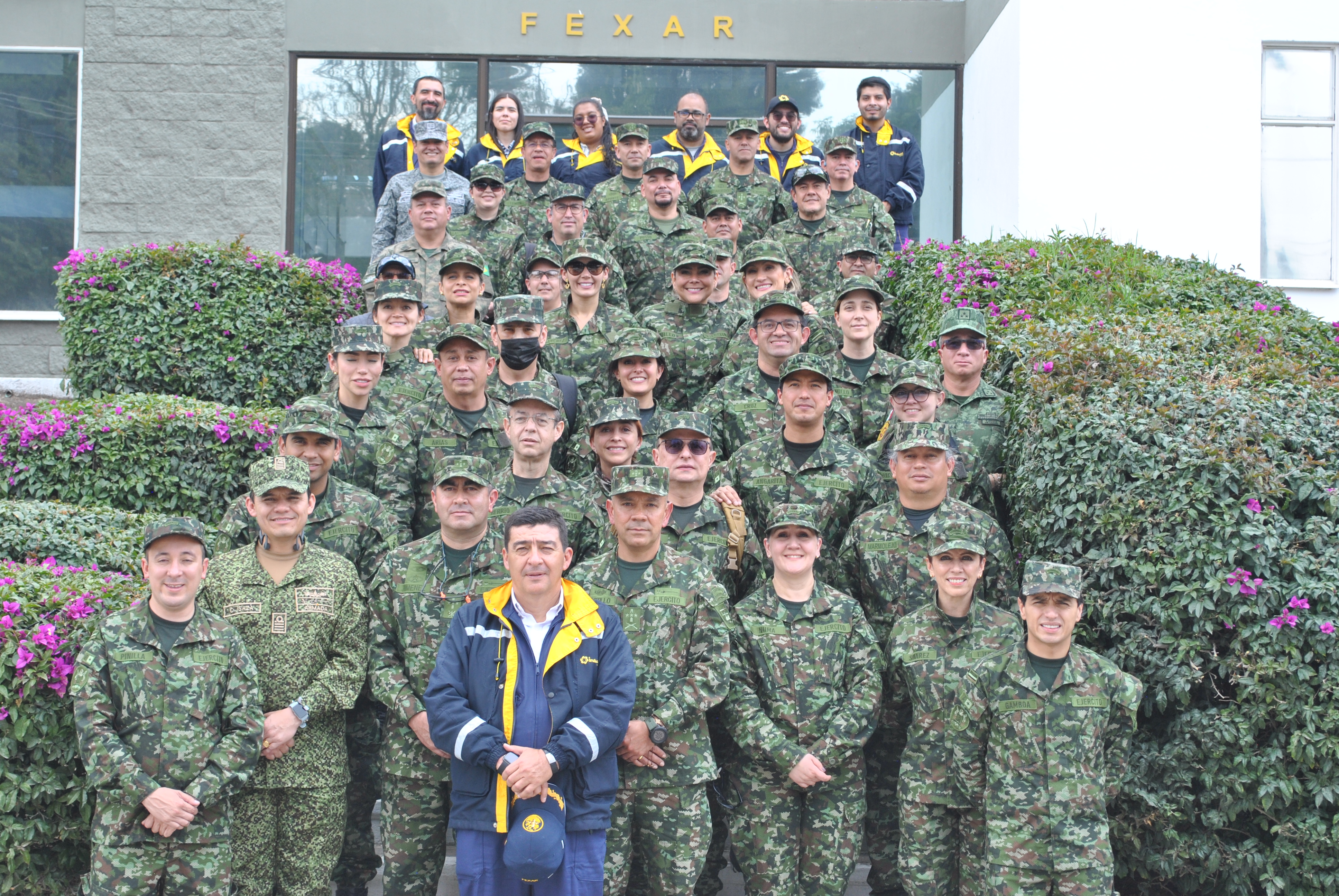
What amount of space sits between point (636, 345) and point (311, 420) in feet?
5.97

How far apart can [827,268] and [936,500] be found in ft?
11.5

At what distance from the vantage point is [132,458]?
746cm

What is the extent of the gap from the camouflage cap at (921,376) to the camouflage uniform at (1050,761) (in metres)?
1.50

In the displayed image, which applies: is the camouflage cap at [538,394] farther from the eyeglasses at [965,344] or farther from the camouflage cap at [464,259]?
the eyeglasses at [965,344]

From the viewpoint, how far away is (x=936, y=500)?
→ 5660mm

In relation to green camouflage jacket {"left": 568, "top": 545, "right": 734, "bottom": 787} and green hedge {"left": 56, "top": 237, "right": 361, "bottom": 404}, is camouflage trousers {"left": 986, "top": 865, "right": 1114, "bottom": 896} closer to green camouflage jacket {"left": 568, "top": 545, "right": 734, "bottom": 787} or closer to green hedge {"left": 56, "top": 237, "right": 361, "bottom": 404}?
green camouflage jacket {"left": 568, "top": 545, "right": 734, "bottom": 787}

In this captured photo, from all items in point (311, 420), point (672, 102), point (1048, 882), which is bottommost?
point (1048, 882)

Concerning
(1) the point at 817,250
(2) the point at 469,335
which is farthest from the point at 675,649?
(1) the point at 817,250

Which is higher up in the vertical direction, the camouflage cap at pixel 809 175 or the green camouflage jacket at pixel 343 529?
the camouflage cap at pixel 809 175

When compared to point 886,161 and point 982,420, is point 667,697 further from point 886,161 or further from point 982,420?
point 886,161

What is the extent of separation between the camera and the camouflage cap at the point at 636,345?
6625 millimetres

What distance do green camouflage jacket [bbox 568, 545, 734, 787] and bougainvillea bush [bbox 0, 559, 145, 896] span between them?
2022 mm

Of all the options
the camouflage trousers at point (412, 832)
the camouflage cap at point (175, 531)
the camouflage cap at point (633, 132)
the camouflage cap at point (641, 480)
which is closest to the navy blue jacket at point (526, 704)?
the camouflage trousers at point (412, 832)

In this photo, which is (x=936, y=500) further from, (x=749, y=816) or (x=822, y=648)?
(x=749, y=816)
